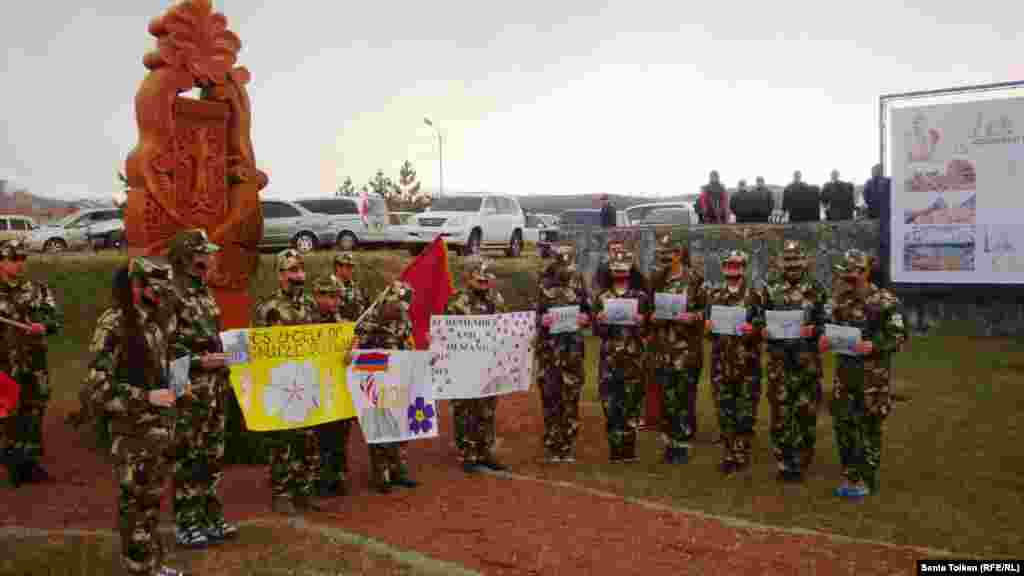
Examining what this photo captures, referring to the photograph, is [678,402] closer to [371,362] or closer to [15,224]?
[371,362]

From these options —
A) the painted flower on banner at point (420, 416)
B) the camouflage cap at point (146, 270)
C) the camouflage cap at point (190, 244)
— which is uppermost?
the camouflage cap at point (190, 244)

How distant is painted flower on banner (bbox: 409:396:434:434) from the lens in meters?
8.38

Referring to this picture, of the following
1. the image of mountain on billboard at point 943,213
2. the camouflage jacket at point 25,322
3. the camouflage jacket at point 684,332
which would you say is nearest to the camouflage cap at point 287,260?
the camouflage jacket at point 25,322

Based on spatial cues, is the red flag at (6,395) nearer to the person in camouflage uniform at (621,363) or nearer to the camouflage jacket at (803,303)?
the person in camouflage uniform at (621,363)

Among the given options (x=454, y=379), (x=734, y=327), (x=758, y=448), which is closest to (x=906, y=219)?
(x=758, y=448)

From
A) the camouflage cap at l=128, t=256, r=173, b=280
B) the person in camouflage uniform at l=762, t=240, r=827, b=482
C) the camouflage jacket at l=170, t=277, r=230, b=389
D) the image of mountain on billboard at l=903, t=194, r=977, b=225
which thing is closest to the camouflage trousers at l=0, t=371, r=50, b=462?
the camouflage jacket at l=170, t=277, r=230, b=389

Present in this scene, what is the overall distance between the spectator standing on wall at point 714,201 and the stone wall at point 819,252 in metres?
1.35

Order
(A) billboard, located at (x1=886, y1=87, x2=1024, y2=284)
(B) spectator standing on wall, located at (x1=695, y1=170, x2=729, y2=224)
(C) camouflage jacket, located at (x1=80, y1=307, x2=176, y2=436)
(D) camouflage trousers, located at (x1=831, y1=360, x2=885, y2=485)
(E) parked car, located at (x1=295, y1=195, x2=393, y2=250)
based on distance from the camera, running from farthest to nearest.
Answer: (E) parked car, located at (x1=295, y1=195, x2=393, y2=250)
(B) spectator standing on wall, located at (x1=695, y1=170, x2=729, y2=224)
(A) billboard, located at (x1=886, y1=87, x2=1024, y2=284)
(D) camouflage trousers, located at (x1=831, y1=360, x2=885, y2=485)
(C) camouflage jacket, located at (x1=80, y1=307, x2=176, y2=436)

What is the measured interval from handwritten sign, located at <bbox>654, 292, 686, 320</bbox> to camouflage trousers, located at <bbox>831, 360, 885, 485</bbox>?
67.0 inches

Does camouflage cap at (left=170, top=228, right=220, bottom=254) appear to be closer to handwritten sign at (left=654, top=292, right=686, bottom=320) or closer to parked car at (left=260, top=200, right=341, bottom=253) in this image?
handwritten sign at (left=654, top=292, right=686, bottom=320)

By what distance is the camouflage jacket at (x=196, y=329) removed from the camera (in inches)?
253

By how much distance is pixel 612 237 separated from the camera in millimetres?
21312

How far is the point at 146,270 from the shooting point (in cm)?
538

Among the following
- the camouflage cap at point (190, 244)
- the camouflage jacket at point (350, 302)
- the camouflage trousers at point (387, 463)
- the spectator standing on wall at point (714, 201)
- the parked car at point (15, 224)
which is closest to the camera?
the camouflage cap at point (190, 244)
